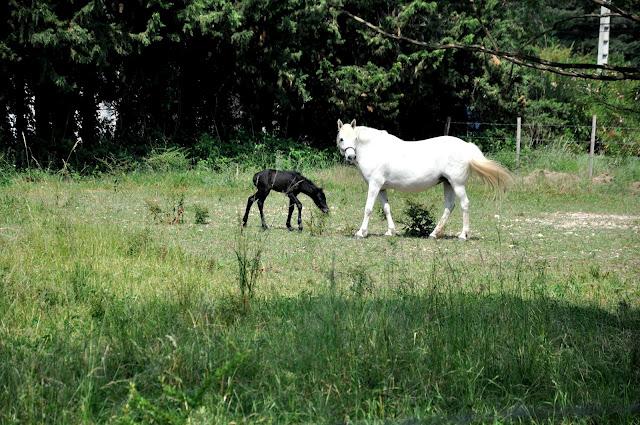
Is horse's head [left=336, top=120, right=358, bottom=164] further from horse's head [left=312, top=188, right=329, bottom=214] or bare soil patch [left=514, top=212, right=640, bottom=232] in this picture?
bare soil patch [left=514, top=212, right=640, bottom=232]

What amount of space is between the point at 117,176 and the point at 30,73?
3144 millimetres

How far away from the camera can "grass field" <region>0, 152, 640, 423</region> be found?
478 centimetres

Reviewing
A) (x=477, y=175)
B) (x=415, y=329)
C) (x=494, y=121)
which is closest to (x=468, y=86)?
(x=494, y=121)

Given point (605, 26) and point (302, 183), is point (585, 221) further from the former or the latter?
point (605, 26)

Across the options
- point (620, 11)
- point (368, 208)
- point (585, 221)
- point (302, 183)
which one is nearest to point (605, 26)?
point (620, 11)

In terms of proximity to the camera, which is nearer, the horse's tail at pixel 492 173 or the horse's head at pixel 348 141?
the horse's tail at pixel 492 173

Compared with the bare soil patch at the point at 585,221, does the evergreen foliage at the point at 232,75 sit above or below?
above

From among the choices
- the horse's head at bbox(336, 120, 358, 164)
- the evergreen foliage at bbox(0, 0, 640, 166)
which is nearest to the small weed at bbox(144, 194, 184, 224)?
the horse's head at bbox(336, 120, 358, 164)

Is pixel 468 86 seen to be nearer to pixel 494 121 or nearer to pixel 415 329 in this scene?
pixel 494 121

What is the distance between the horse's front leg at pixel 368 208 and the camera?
12461 millimetres

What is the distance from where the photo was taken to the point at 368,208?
12.8m

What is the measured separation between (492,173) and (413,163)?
3.93 feet

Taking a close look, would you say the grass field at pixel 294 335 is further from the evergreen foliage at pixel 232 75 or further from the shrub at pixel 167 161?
the shrub at pixel 167 161

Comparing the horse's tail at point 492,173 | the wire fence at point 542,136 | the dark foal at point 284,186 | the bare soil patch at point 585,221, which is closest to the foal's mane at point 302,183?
the dark foal at point 284,186
